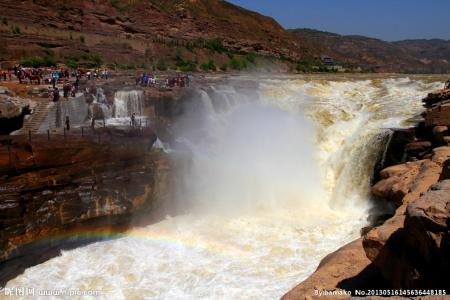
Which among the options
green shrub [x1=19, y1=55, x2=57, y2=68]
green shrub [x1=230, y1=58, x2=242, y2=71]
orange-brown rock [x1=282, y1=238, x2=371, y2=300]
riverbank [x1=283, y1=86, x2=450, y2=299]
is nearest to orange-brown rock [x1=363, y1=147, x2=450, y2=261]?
riverbank [x1=283, y1=86, x2=450, y2=299]

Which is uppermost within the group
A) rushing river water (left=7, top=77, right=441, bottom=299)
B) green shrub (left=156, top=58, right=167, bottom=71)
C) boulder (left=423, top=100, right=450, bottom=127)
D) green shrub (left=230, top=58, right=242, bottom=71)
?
green shrub (left=230, top=58, right=242, bottom=71)

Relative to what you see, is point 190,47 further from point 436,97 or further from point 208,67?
point 436,97

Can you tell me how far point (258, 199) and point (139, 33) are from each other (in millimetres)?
36713

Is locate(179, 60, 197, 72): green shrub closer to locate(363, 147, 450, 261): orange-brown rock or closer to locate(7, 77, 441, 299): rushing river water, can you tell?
locate(7, 77, 441, 299): rushing river water

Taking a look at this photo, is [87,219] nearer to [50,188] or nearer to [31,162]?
[50,188]

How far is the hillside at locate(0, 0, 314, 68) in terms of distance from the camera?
35.8 metres

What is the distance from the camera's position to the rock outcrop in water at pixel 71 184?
1198cm

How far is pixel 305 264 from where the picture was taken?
38.2ft

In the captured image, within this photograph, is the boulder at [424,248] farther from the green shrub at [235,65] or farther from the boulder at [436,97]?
the green shrub at [235,65]

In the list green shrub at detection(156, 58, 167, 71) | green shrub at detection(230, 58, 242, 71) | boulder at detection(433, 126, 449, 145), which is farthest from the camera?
green shrub at detection(230, 58, 242, 71)

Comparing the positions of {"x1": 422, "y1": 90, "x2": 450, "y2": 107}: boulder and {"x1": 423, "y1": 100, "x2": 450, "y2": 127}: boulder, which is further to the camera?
{"x1": 422, "y1": 90, "x2": 450, "y2": 107}: boulder

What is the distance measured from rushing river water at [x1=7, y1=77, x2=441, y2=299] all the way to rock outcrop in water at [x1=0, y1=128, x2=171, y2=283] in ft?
2.61

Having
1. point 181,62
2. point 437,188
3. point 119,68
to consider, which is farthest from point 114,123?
point 181,62

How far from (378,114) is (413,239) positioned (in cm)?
1706
